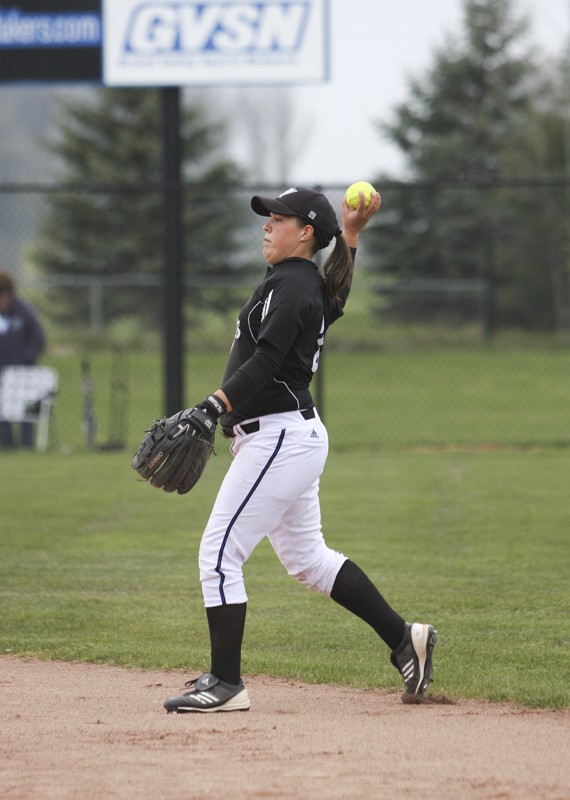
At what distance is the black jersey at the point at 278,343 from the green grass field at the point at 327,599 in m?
1.27

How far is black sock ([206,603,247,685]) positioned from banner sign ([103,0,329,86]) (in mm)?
9311

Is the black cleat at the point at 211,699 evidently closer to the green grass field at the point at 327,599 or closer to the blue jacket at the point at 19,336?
the green grass field at the point at 327,599

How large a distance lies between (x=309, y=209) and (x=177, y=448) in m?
1.04

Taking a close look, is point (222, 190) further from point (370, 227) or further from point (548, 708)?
point (370, 227)

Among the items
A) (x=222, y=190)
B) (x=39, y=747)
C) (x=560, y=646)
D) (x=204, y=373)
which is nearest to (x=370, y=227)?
(x=204, y=373)

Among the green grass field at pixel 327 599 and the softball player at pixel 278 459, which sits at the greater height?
the softball player at pixel 278 459

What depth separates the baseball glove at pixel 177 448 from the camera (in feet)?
14.8

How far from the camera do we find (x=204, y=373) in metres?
22.2

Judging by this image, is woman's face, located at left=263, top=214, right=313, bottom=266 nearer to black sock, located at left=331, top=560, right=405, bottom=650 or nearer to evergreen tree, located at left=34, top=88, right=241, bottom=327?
black sock, located at left=331, top=560, right=405, bottom=650

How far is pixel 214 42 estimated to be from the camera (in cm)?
1309

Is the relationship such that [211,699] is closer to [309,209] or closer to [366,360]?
[309,209]

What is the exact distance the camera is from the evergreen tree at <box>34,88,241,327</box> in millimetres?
28094

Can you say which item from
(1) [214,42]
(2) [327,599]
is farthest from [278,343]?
(1) [214,42]

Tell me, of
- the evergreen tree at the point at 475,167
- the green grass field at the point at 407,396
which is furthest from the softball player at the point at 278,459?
the evergreen tree at the point at 475,167
